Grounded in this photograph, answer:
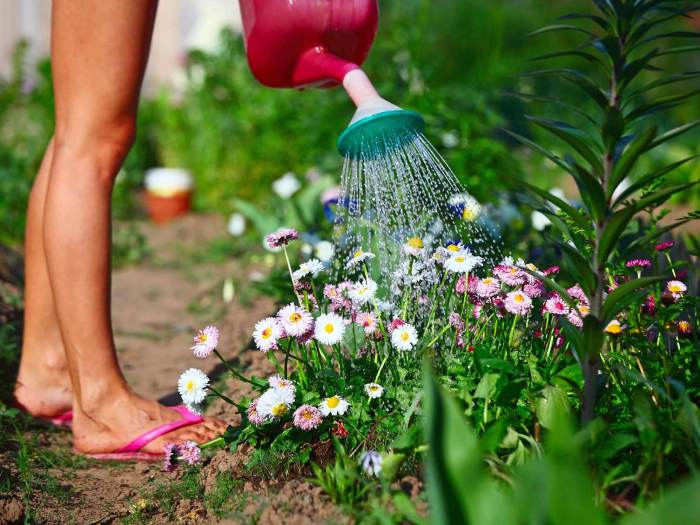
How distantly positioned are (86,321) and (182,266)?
7.84ft

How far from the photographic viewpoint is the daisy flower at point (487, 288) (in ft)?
5.51

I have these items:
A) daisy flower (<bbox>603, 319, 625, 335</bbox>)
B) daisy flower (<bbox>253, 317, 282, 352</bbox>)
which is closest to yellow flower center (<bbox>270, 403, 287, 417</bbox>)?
daisy flower (<bbox>253, 317, 282, 352</bbox>)

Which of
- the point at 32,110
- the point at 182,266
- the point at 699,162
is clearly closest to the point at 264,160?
the point at 182,266

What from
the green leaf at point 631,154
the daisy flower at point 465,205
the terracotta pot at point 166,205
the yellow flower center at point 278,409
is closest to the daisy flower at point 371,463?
the yellow flower center at point 278,409

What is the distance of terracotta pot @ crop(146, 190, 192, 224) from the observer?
5324 mm

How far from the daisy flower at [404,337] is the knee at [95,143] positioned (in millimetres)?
837

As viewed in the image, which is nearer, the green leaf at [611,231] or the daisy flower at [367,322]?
the green leaf at [611,231]

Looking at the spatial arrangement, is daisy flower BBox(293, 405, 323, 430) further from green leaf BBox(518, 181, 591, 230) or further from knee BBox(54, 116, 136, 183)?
knee BBox(54, 116, 136, 183)

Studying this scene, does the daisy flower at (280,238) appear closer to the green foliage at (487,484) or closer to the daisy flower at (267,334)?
the daisy flower at (267,334)

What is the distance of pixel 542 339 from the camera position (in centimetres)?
178

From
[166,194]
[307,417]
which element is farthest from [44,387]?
[166,194]

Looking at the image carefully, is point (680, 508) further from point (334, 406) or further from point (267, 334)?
→ point (267, 334)

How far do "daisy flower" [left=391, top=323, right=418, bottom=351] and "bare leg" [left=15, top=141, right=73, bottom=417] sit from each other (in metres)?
1.04

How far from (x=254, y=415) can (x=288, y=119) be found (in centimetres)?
329
